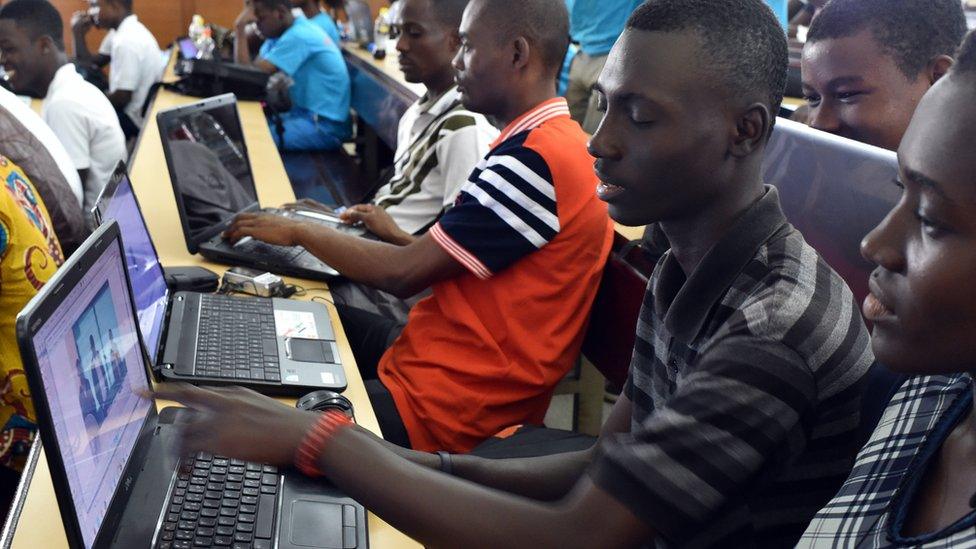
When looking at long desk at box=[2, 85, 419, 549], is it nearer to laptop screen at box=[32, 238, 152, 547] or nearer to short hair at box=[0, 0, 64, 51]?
laptop screen at box=[32, 238, 152, 547]

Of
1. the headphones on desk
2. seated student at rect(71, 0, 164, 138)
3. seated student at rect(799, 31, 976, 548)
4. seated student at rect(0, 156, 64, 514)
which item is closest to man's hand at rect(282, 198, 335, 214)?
seated student at rect(0, 156, 64, 514)

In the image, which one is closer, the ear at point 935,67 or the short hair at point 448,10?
the ear at point 935,67

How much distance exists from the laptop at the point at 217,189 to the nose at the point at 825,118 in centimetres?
102

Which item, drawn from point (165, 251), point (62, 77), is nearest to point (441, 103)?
point (165, 251)

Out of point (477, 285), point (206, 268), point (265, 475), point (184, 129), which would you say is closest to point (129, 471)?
point (265, 475)

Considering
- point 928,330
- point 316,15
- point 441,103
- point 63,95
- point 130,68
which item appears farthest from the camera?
point 316,15

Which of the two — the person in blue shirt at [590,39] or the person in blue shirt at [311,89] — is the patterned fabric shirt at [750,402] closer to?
the person in blue shirt at [590,39]

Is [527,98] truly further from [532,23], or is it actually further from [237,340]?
[237,340]

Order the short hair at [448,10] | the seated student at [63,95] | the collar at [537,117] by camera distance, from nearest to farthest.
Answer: the collar at [537,117] < the short hair at [448,10] < the seated student at [63,95]

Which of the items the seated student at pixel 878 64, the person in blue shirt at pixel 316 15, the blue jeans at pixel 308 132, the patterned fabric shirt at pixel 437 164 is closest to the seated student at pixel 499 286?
the patterned fabric shirt at pixel 437 164

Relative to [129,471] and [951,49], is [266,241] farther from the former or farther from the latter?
[951,49]

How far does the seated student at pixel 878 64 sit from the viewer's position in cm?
165

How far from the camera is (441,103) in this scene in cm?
239

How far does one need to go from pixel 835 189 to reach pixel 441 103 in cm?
131
